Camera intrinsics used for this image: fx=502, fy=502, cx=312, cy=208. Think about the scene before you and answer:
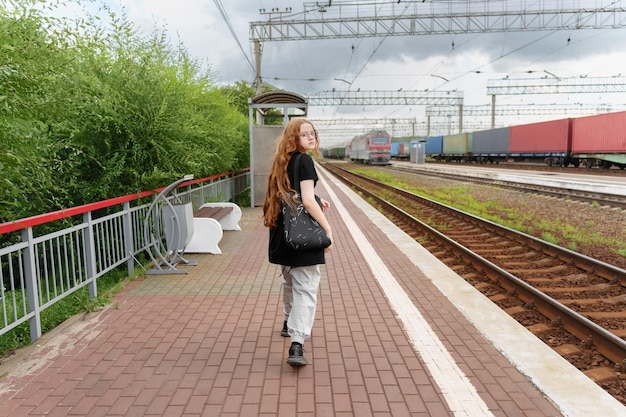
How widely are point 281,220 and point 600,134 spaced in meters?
31.0

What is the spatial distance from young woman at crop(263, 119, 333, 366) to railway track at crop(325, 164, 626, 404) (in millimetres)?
2260

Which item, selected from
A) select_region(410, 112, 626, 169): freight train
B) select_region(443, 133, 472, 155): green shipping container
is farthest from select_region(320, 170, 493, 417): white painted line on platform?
select_region(443, 133, 472, 155): green shipping container

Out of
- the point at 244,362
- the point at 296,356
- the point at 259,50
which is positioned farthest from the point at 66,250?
the point at 259,50

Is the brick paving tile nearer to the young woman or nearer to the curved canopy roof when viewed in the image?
the young woman

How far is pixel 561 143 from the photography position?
34.2 m

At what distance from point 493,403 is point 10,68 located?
12.5 feet

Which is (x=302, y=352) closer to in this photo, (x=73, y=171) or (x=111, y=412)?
(x=111, y=412)

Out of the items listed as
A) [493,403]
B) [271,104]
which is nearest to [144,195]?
[493,403]

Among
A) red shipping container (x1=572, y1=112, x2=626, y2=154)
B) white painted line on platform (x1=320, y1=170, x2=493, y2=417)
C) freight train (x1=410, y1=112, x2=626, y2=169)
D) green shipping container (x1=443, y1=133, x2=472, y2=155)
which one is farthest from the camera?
green shipping container (x1=443, y1=133, x2=472, y2=155)

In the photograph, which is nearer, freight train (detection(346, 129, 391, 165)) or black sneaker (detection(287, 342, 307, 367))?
black sneaker (detection(287, 342, 307, 367))

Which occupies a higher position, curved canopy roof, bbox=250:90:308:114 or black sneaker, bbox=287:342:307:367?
curved canopy roof, bbox=250:90:308:114

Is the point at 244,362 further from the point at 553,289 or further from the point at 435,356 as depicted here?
the point at 553,289

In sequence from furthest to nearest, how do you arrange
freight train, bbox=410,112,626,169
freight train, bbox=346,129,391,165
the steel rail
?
freight train, bbox=346,129,391,165, freight train, bbox=410,112,626,169, the steel rail

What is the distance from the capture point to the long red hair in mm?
3693
